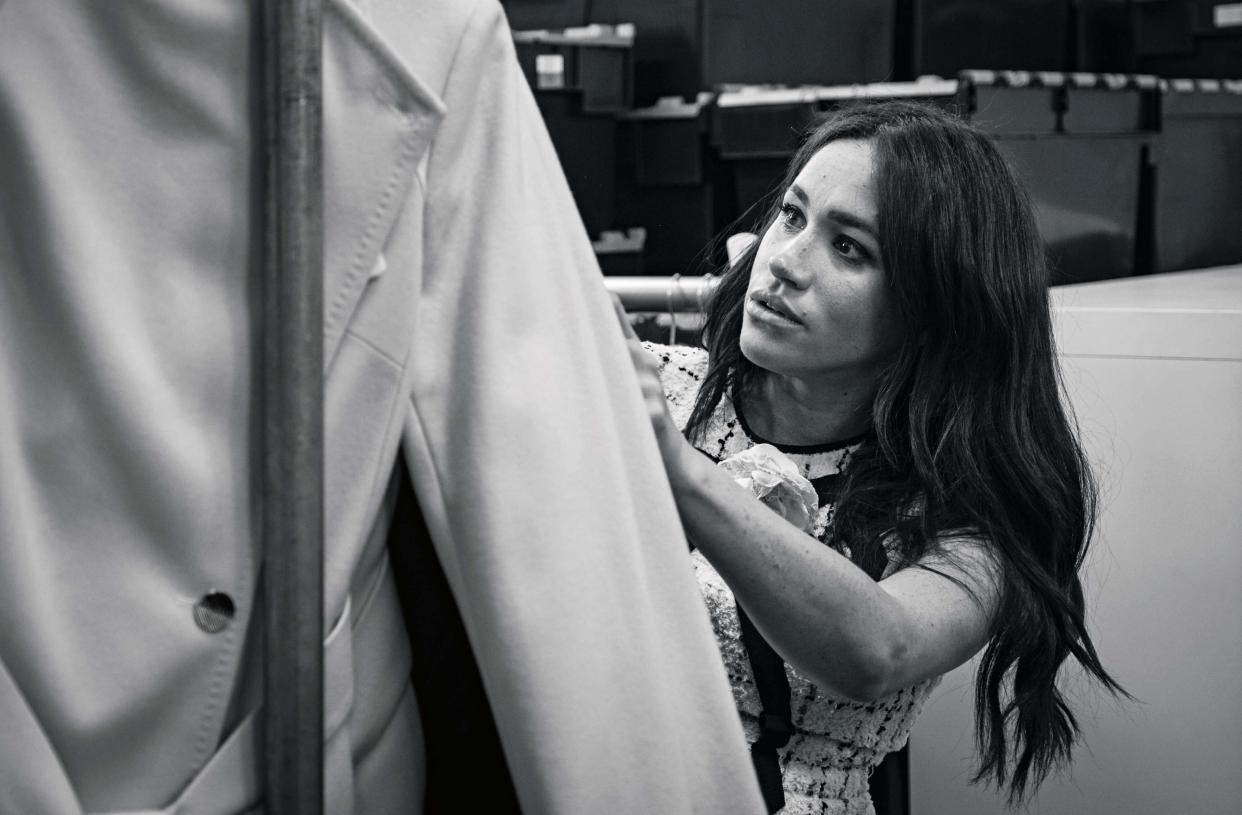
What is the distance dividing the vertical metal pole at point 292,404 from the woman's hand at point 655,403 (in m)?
0.21

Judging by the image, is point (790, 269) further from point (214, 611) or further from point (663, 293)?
point (214, 611)

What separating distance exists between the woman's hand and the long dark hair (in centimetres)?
39

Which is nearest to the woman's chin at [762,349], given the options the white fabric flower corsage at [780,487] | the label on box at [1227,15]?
the white fabric flower corsage at [780,487]

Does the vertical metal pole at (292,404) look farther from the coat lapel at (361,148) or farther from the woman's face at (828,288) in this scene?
the woman's face at (828,288)

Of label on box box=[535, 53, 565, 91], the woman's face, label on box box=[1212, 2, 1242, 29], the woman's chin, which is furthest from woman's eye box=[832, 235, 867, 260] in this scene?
label on box box=[1212, 2, 1242, 29]

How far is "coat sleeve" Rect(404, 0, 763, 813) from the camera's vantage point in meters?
0.60

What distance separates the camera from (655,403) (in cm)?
73

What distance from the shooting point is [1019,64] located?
2.15 m

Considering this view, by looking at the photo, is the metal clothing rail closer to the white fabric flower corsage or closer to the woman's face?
the woman's face

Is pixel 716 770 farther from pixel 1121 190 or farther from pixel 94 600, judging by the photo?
pixel 1121 190

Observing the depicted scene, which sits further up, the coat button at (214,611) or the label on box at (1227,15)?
the label on box at (1227,15)

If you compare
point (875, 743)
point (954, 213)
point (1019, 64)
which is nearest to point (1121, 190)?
point (1019, 64)

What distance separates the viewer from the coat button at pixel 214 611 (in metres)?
0.59

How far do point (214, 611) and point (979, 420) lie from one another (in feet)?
2.47
